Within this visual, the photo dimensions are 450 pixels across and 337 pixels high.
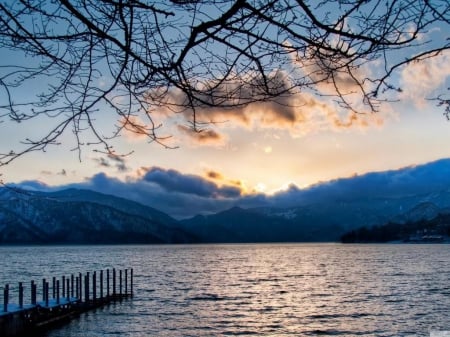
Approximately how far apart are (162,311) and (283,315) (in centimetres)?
1008

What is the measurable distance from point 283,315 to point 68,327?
676 inches

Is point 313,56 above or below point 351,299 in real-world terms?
above

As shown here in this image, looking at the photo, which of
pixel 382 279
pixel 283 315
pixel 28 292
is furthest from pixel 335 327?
pixel 382 279

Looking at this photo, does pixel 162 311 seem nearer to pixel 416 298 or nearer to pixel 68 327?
pixel 68 327

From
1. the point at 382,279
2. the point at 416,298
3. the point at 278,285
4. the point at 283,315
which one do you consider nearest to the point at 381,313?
the point at 283,315

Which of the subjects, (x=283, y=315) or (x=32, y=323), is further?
(x=283, y=315)

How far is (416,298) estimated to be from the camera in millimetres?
54719

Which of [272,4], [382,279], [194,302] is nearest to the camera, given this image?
[272,4]

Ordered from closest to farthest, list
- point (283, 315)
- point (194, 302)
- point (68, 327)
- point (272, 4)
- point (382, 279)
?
1. point (272, 4)
2. point (68, 327)
3. point (283, 315)
4. point (194, 302)
5. point (382, 279)

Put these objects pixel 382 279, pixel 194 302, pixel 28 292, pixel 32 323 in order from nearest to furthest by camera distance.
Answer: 1. pixel 32 323
2. pixel 194 302
3. pixel 28 292
4. pixel 382 279

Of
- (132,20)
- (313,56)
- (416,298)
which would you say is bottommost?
(416,298)

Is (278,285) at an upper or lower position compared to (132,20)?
lower

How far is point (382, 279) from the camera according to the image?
81.7 metres

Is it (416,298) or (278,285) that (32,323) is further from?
(278,285)
